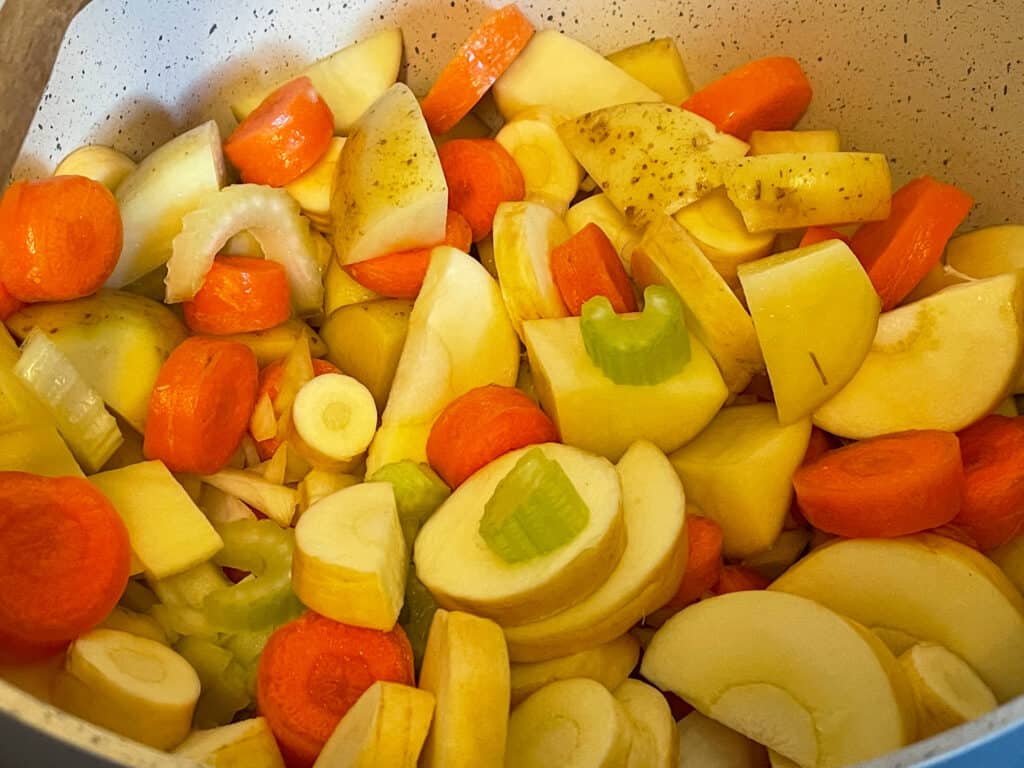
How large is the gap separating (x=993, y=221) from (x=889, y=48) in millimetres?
266

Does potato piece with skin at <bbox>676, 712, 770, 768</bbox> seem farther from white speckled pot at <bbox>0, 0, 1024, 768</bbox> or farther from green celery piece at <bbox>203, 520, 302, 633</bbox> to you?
white speckled pot at <bbox>0, 0, 1024, 768</bbox>

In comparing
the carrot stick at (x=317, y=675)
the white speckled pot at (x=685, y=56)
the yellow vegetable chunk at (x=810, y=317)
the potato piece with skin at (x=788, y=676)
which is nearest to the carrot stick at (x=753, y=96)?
the white speckled pot at (x=685, y=56)

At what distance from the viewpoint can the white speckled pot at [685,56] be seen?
54.1 inches

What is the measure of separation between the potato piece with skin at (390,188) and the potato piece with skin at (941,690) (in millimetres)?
720

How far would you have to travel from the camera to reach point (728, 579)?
118cm

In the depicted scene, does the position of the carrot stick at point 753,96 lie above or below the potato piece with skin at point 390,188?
below

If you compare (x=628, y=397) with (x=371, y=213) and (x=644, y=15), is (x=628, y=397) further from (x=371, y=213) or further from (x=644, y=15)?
(x=644, y=15)

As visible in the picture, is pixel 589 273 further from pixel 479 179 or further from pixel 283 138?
pixel 283 138

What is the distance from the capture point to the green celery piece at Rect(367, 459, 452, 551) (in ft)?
3.79

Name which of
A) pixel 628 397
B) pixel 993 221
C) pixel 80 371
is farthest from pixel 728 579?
pixel 80 371

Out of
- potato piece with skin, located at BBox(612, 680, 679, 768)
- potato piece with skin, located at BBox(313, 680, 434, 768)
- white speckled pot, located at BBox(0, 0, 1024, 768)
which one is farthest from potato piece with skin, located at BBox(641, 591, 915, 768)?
white speckled pot, located at BBox(0, 0, 1024, 768)

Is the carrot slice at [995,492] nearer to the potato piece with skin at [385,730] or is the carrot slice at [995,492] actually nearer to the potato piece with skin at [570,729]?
the potato piece with skin at [570,729]

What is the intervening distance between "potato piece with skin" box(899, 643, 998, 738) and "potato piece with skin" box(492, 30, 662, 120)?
83 cm

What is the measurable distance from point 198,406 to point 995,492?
85cm
